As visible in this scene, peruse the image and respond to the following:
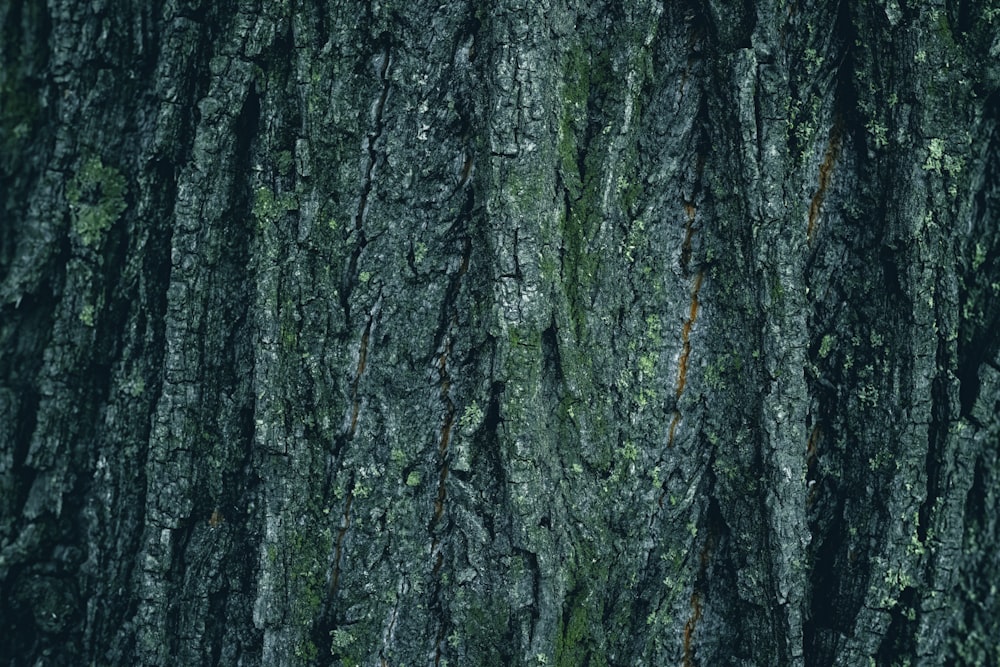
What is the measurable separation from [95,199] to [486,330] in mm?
979

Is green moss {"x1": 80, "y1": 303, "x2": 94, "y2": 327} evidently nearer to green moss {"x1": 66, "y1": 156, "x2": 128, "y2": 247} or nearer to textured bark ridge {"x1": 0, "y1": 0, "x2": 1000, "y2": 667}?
textured bark ridge {"x1": 0, "y1": 0, "x2": 1000, "y2": 667}

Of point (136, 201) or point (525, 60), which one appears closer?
point (525, 60)

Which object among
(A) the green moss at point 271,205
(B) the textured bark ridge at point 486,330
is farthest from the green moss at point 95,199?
(A) the green moss at point 271,205

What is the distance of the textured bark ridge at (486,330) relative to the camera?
1.77 metres

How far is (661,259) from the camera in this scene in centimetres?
183

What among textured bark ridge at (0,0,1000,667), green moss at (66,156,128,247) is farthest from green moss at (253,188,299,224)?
green moss at (66,156,128,247)

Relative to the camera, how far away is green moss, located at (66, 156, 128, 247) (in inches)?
73.6

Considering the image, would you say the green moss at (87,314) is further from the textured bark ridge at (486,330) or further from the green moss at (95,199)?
the green moss at (95,199)

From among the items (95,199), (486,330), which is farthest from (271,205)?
(486,330)

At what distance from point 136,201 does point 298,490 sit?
783 mm

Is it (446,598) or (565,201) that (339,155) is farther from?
(446,598)

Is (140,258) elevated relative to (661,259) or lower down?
lower down

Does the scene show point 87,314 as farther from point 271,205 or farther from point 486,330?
point 486,330

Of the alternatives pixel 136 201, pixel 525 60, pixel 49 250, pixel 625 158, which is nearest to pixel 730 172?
pixel 625 158
